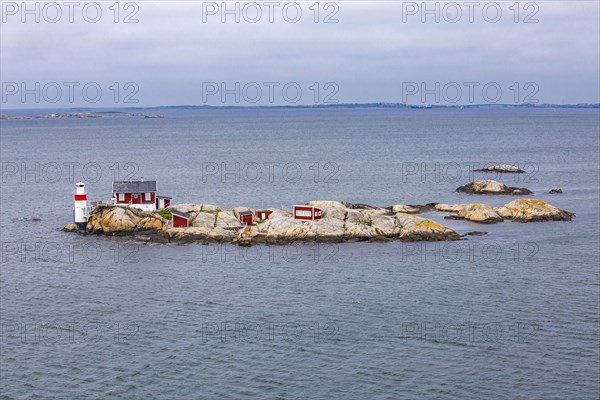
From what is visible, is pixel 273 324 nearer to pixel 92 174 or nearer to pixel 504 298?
pixel 504 298

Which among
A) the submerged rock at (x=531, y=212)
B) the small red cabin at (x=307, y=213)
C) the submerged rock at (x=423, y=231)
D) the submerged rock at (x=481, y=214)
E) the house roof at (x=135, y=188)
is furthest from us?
the submerged rock at (x=531, y=212)

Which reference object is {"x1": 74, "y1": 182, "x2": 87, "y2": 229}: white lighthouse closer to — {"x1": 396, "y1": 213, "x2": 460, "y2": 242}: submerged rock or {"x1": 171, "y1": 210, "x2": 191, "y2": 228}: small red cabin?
{"x1": 171, "y1": 210, "x2": 191, "y2": 228}: small red cabin

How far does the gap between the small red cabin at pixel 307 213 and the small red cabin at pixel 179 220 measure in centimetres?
852

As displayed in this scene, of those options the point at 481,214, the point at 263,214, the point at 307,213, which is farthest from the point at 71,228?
the point at 481,214

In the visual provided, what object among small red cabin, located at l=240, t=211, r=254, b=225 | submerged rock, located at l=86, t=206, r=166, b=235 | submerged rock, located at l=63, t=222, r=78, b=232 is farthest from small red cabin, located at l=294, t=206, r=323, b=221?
submerged rock, located at l=63, t=222, r=78, b=232

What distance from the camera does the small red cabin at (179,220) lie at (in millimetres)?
63188

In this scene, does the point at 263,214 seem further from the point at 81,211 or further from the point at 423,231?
the point at 81,211

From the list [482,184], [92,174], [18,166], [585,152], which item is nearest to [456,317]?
[482,184]

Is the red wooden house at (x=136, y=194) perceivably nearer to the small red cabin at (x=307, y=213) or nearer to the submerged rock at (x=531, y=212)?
the small red cabin at (x=307, y=213)

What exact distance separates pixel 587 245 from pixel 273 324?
1155 inches

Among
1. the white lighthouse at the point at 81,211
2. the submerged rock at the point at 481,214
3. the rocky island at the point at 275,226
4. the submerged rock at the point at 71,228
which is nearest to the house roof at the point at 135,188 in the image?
the rocky island at the point at 275,226

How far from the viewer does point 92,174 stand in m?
117

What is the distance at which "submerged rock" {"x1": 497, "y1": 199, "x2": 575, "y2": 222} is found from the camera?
7006 centimetres

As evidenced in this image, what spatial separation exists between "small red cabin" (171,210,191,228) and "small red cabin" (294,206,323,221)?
8.52 meters
